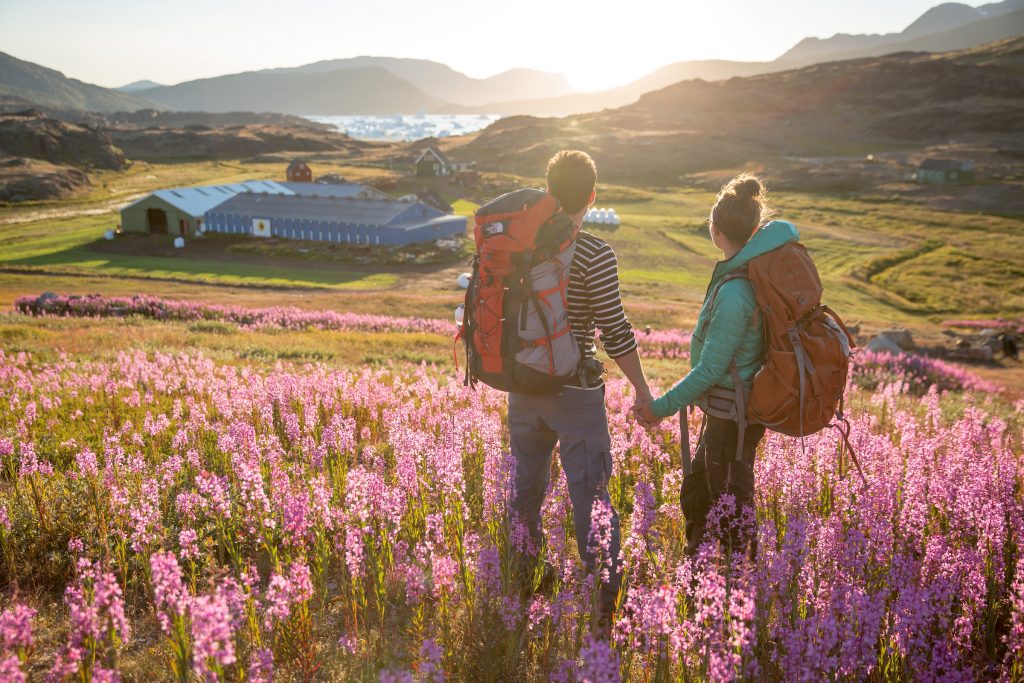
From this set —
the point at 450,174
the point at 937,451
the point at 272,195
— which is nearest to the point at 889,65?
the point at 450,174

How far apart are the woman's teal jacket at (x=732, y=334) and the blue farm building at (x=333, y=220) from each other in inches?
2098

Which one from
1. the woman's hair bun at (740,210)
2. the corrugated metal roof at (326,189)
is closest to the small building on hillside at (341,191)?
the corrugated metal roof at (326,189)

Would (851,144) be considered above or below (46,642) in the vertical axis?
above

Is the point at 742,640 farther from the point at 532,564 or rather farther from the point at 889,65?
the point at 889,65

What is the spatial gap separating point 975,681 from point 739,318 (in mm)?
2573

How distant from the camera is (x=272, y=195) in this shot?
209ft

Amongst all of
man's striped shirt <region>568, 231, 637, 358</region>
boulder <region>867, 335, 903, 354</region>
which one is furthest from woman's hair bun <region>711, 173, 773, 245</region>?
boulder <region>867, 335, 903, 354</region>

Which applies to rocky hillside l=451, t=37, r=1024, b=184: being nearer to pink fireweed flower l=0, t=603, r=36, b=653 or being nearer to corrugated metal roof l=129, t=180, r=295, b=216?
corrugated metal roof l=129, t=180, r=295, b=216

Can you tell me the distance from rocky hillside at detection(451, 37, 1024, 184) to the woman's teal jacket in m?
118

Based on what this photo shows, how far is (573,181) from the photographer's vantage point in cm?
430

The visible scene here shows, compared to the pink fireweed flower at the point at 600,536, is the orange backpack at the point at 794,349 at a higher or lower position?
higher

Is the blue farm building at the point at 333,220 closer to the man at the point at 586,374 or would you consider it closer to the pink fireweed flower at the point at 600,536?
the man at the point at 586,374

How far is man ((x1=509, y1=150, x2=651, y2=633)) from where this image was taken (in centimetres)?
425

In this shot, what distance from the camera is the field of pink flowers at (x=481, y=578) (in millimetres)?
3357
